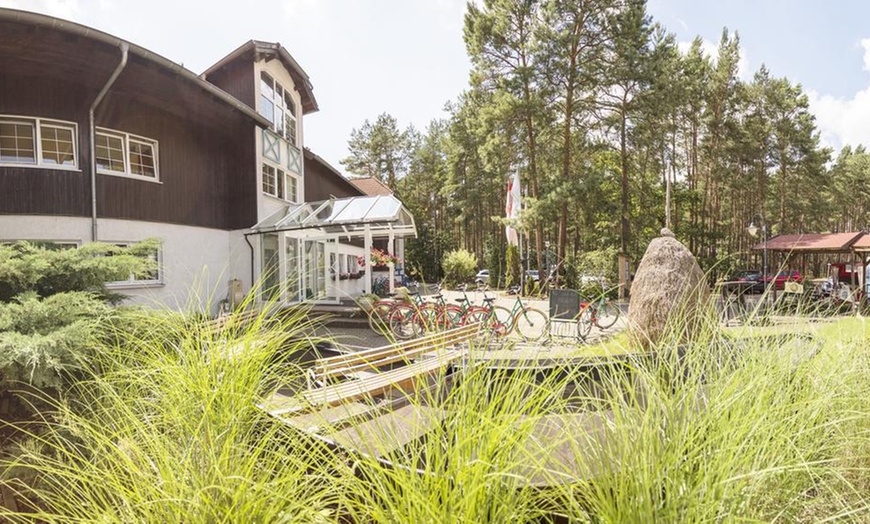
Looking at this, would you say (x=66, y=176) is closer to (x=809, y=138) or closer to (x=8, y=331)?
(x=8, y=331)

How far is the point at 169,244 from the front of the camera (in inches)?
388

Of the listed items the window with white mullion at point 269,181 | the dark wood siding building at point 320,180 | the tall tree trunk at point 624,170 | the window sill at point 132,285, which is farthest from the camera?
the tall tree trunk at point 624,170

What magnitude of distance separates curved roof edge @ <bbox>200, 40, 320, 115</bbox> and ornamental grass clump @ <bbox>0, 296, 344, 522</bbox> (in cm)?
1169

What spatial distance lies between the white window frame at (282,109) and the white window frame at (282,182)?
3.47 ft

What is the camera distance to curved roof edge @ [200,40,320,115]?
12172 mm

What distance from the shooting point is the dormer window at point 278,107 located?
12.9 meters

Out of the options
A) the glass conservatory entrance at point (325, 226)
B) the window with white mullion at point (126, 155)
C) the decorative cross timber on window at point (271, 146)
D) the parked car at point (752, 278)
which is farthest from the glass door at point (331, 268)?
the parked car at point (752, 278)

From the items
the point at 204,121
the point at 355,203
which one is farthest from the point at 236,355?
the point at 204,121

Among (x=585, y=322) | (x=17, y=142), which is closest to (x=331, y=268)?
(x=17, y=142)

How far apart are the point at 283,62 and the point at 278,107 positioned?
1.51 meters

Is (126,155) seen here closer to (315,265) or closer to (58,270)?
(315,265)

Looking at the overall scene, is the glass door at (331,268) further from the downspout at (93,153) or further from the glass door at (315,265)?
the downspout at (93,153)

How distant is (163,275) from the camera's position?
9727 mm

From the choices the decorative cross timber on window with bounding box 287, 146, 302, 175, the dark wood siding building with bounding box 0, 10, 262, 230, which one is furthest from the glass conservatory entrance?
the decorative cross timber on window with bounding box 287, 146, 302, 175
